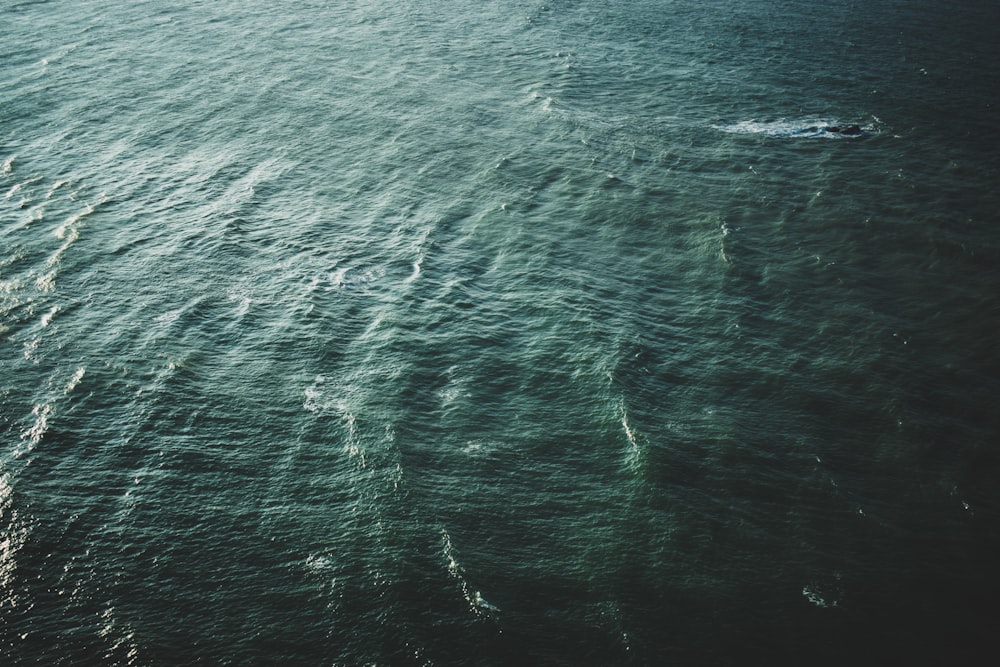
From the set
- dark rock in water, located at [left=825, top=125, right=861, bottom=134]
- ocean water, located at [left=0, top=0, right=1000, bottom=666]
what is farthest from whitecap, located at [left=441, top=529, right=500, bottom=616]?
dark rock in water, located at [left=825, top=125, right=861, bottom=134]

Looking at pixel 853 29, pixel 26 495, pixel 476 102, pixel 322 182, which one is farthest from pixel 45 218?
pixel 853 29

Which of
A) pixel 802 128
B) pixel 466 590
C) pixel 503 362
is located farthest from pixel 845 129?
pixel 466 590

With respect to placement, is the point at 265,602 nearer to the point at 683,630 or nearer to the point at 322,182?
the point at 683,630

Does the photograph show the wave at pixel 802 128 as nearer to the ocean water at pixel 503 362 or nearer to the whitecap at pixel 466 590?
the ocean water at pixel 503 362

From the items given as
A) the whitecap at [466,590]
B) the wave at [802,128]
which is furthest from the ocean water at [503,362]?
the wave at [802,128]

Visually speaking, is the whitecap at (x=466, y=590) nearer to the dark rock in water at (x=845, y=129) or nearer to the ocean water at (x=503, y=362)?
the ocean water at (x=503, y=362)

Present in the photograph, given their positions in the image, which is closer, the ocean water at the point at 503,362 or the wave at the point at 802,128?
the ocean water at the point at 503,362

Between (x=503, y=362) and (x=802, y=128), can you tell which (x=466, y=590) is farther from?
(x=802, y=128)

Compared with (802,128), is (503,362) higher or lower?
lower

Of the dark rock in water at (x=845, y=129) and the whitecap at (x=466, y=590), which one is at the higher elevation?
the dark rock in water at (x=845, y=129)
